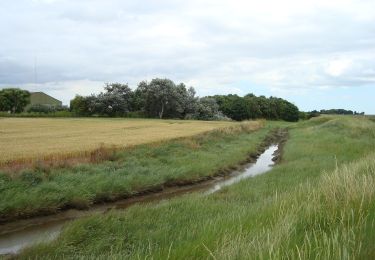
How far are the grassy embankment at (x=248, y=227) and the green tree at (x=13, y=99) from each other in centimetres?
9201

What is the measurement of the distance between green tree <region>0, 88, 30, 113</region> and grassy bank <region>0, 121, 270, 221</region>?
7958 cm

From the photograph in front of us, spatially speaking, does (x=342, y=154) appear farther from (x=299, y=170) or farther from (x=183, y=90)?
(x=183, y=90)

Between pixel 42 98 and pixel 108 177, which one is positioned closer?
pixel 108 177

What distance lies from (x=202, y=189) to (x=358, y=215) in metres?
14.1

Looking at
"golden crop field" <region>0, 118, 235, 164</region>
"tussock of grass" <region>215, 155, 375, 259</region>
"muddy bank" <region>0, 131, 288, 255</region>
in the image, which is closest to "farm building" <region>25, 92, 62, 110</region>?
"golden crop field" <region>0, 118, 235, 164</region>

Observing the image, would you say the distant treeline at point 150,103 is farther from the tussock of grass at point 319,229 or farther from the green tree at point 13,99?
the tussock of grass at point 319,229

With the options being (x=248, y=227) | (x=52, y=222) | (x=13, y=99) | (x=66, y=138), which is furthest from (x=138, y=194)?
(x=13, y=99)

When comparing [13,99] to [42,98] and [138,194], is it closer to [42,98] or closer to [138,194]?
[42,98]

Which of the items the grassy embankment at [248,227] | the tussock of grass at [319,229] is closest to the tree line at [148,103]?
the grassy embankment at [248,227]

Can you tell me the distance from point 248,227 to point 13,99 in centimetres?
10285

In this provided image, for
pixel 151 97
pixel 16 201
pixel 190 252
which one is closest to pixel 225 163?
pixel 16 201

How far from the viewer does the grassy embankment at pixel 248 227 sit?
4719mm

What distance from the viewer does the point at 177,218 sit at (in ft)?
37.4

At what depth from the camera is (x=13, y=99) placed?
10138cm
